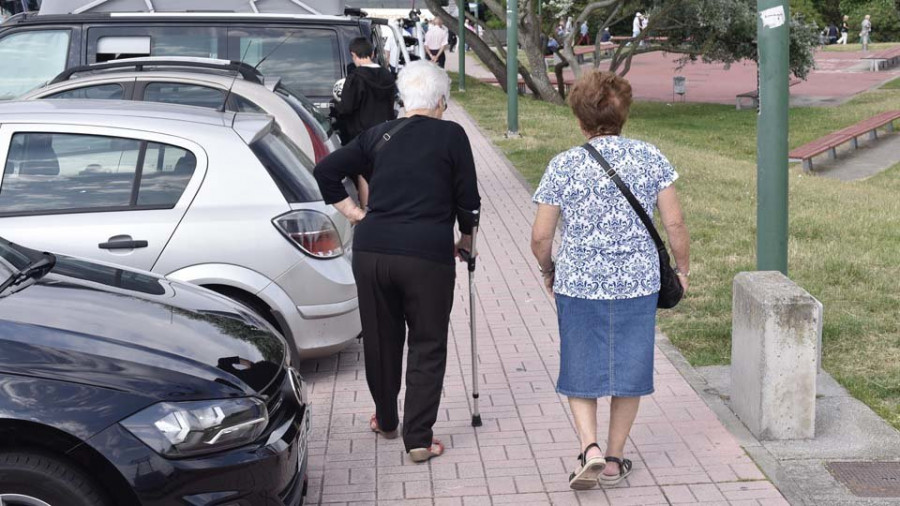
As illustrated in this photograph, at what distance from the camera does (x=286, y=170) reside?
20.9ft

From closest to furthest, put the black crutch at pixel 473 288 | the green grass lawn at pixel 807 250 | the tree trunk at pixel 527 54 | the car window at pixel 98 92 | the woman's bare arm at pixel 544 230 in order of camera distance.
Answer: the woman's bare arm at pixel 544 230, the black crutch at pixel 473 288, the green grass lawn at pixel 807 250, the car window at pixel 98 92, the tree trunk at pixel 527 54

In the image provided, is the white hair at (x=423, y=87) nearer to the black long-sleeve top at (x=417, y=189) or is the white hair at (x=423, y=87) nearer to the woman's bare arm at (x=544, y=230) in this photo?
the black long-sleeve top at (x=417, y=189)

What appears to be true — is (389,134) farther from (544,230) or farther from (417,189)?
(544,230)

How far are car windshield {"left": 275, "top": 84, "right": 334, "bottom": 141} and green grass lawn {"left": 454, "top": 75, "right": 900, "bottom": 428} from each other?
3186mm

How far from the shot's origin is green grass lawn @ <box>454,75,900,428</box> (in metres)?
6.89

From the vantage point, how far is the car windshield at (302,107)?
9062 millimetres

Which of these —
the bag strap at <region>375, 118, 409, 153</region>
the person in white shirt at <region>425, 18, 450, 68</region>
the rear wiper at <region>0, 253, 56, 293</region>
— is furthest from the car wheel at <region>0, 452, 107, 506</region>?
the person in white shirt at <region>425, 18, 450, 68</region>

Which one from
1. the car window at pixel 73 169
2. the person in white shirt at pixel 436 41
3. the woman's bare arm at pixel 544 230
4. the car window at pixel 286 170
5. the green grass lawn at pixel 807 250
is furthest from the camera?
the person in white shirt at pixel 436 41

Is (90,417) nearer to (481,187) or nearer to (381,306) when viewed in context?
(381,306)

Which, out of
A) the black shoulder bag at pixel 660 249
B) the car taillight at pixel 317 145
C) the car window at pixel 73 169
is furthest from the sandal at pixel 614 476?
the car taillight at pixel 317 145

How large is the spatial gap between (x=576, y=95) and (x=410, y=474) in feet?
5.90

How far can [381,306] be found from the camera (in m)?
5.18

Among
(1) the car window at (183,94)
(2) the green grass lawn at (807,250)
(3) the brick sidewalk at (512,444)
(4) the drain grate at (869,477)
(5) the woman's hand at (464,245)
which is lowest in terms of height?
(3) the brick sidewalk at (512,444)

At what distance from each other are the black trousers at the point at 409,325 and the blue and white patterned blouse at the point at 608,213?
63 cm
